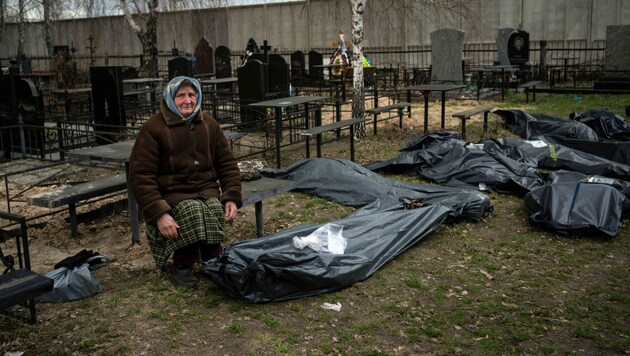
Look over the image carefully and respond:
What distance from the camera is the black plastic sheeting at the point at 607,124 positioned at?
11.5 m

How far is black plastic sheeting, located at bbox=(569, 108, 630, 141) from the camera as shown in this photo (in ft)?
37.6

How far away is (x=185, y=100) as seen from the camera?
476 cm

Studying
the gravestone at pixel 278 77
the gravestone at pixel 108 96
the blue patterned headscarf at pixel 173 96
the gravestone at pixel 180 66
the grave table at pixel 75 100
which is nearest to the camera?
the blue patterned headscarf at pixel 173 96

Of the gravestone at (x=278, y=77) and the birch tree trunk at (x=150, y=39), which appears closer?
the gravestone at (x=278, y=77)

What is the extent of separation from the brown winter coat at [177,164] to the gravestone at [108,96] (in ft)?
22.2

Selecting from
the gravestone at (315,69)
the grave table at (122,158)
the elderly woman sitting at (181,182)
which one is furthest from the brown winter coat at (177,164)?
the gravestone at (315,69)

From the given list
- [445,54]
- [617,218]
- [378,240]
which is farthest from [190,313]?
[445,54]

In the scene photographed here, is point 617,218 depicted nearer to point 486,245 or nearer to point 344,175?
point 486,245

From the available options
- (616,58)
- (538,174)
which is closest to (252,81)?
(538,174)

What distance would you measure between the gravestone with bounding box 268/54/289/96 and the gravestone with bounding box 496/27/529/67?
10.6m

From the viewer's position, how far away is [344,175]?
26.0 ft

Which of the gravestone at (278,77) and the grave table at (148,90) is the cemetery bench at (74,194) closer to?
the gravestone at (278,77)

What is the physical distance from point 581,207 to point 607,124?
605cm

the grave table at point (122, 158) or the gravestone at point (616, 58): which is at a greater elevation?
the gravestone at point (616, 58)
